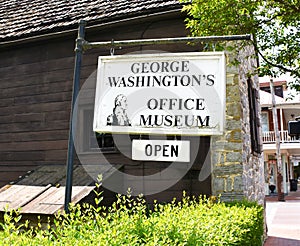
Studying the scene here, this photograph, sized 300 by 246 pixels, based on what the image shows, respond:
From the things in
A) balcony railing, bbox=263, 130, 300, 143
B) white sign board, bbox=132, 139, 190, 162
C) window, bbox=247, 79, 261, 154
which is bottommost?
white sign board, bbox=132, 139, 190, 162

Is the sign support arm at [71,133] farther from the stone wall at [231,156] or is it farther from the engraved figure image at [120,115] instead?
the stone wall at [231,156]

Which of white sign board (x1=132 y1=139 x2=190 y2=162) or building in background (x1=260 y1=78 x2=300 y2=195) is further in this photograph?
building in background (x1=260 y1=78 x2=300 y2=195)

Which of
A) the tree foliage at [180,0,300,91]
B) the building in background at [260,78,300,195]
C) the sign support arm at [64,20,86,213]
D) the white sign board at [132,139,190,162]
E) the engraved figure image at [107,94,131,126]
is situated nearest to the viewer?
the white sign board at [132,139,190,162]

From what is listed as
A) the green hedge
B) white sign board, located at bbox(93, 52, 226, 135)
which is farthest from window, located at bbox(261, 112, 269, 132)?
white sign board, located at bbox(93, 52, 226, 135)

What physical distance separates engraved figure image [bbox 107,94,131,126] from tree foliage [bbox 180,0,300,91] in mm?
2811

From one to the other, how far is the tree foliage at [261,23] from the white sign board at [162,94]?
257 centimetres

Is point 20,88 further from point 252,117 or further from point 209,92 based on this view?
point 209,92

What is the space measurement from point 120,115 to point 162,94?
405 millimetres

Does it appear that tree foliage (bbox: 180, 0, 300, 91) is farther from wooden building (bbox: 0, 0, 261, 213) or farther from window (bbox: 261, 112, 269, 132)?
window (bbox: 261, 112, 269, 132)

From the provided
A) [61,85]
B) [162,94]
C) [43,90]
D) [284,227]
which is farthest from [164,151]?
[284,227]

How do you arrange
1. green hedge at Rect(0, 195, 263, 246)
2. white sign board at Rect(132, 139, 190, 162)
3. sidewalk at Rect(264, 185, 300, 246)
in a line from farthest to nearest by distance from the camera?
1. sidewalk at Rect(264, 185, 300, 246)
2. white sign board at Rect(132, 139, 190, 162)
3. green hedge at Rect(0, 195, 263, 246)

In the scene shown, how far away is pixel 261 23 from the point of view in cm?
620

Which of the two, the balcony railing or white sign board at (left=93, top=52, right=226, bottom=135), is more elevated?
the balcony railing

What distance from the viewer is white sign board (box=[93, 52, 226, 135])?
3121 millimetres
